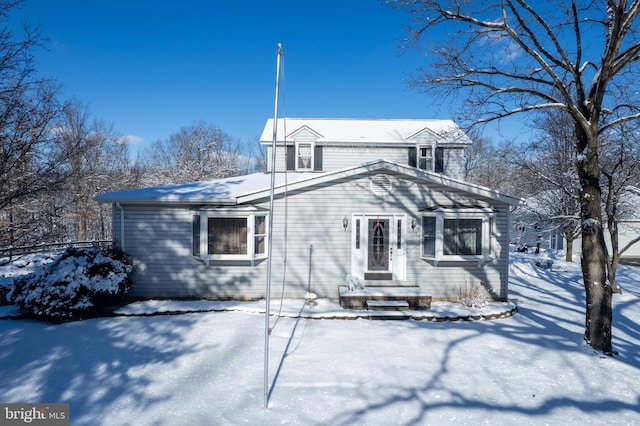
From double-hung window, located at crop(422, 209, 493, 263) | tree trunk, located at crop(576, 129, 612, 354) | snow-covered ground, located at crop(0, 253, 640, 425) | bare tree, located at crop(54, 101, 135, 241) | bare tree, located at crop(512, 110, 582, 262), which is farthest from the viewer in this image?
bare tree, located at crop(54, 101, 135, 241)

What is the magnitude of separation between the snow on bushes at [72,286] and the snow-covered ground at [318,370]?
0.42 metres

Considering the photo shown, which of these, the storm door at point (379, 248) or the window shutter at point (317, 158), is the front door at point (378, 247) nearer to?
the storm door at point (379, 248)

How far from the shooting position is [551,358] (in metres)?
5.78

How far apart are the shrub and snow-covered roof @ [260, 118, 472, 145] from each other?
22.6ft

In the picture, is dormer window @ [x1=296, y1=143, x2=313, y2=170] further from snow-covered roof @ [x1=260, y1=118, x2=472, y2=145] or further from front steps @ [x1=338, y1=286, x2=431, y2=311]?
front steps @ [x1=338, y1=286, x2=431, y2=311]

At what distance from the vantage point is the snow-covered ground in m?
4.16

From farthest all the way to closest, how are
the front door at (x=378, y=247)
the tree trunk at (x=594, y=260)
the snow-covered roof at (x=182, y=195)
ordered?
the front door at (x=378, y=247)
the snow-covered roof at (x=182, y=195)
the tree trunk at (x=594, y=260)

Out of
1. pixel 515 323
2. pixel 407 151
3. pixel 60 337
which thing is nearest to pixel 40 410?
pixel 60 337

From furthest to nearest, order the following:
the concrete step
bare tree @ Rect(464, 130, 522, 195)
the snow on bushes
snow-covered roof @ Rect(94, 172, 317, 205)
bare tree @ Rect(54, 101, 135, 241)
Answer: bare tree @ Rect(464, 130, 522, 195)
bare tree @ Rect(54, 101, 135, 241)
snow-covered roof @ Rect(94, 172, 317, 205)
the concrete step
the snow on bushes

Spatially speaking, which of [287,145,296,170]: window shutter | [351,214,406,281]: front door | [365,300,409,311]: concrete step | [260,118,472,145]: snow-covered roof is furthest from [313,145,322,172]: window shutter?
[365,300,409,311]: concrete step

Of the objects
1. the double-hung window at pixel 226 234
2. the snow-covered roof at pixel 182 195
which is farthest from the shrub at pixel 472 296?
the snow-covered roof at pixel 182 195

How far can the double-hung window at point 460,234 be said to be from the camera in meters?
8.88

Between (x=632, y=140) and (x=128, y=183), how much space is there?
27564mm

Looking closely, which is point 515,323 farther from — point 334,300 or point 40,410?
point 40,410
